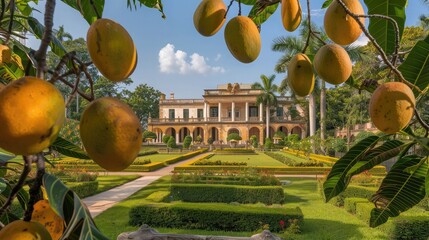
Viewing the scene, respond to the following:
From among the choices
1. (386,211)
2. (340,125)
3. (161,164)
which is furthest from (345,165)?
(340,125)

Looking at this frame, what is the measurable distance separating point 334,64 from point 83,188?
11438 mm

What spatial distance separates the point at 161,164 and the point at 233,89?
28480mm

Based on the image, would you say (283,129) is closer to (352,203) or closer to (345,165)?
(352,203)

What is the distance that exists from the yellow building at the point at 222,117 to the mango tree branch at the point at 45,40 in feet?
146

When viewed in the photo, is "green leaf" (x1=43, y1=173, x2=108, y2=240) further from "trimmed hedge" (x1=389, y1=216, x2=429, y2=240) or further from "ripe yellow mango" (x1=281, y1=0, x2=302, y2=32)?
"trimmed hedge" (x1=389, y1=216, x2=429, y2=240)

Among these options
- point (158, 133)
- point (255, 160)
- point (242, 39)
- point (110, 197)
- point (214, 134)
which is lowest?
point (110, 197)

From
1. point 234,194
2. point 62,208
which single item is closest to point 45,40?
point 62,208

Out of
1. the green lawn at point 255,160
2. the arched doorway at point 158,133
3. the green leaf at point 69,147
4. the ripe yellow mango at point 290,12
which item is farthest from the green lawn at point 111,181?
the arched doorway at point 158,133

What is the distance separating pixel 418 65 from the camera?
0.98m

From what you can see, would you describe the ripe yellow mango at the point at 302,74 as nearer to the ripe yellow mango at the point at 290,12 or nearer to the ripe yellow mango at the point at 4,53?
the ripe yellow mango at the point at 290,12

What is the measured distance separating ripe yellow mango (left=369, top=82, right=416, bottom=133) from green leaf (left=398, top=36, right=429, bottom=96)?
0.25 meters

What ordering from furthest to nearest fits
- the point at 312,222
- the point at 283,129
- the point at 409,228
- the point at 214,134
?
the point at 214,134, the point at 283,129, the point at 312,222, the point at 409,228

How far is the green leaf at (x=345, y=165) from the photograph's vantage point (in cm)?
115

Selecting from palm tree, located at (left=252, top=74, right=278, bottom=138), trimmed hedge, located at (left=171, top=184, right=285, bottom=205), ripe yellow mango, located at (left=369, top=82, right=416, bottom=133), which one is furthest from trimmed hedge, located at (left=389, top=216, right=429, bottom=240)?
palm tree, located at (left=252, top=74, right=278, bottom=138)
